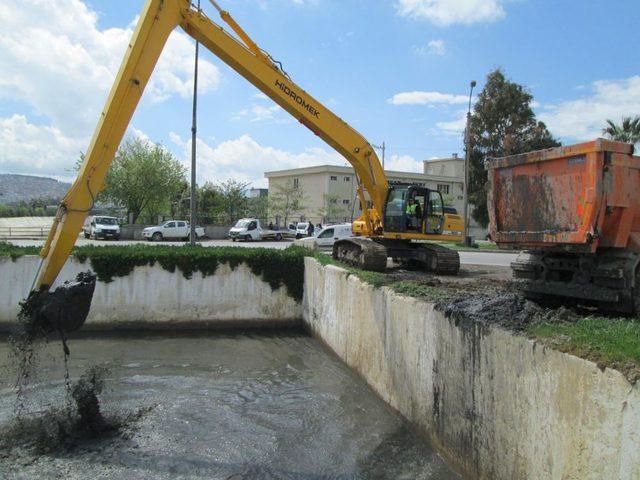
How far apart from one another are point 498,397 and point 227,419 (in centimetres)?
400

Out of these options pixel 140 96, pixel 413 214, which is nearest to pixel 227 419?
pixel 140 96

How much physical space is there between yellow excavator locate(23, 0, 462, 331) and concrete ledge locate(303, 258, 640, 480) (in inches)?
164

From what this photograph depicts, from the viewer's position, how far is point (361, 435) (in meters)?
6.74

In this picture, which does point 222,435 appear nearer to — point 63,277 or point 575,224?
point 575,224

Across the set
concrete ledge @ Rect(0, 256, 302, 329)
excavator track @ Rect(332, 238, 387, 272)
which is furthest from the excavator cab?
concrete ledge @ Rect(0, 256, 302, 329)

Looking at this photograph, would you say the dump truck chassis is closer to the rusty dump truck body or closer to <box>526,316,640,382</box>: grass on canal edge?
the rusty dump truck body

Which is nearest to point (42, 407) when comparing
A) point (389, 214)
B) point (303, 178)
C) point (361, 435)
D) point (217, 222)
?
point (361, 435)

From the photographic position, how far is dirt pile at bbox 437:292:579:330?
5.00 meters

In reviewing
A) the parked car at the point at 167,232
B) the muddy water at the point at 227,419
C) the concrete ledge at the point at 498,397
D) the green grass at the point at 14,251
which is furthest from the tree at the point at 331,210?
the concrete ledge at the point at 498,397

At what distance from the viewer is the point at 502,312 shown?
534 centimetres

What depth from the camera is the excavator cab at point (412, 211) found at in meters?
12.7

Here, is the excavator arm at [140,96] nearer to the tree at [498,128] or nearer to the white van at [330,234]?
the white van at [330,234]

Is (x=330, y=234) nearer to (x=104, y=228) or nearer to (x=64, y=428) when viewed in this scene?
(x=104, y=228)

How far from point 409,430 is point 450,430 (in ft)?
3.89
